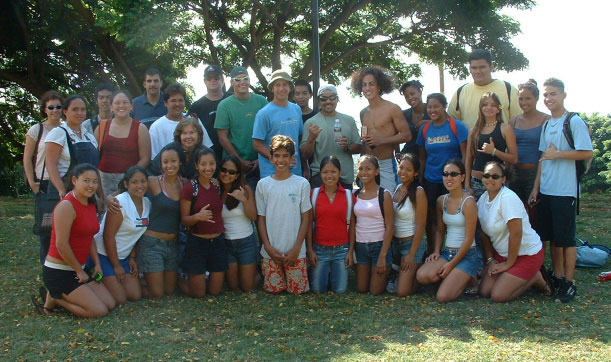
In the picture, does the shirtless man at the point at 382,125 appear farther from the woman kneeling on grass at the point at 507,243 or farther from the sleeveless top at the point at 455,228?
the woman kneeling on grass at the point at 507,243

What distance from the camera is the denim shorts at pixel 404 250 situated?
5.94 meters

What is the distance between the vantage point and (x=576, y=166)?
18.7 ft

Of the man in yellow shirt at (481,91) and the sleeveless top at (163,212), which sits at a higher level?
the man in yellow shirt at (481,91)

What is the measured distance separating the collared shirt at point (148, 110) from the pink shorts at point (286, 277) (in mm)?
2313

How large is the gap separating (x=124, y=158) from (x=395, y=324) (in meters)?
3.17

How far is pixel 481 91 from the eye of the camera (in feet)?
20.8

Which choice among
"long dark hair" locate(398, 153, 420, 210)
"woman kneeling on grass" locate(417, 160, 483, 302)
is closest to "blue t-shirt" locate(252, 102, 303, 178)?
"long dark hair" locate(398, 153, 420, 210)

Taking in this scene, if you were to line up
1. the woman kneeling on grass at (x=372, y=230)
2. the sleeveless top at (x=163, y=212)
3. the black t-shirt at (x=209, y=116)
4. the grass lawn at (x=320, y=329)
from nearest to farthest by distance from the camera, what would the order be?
the grass lawn at (x=320, y=329)
the sleeveless top at (x=163, y=212)
the woman kneeling on grass at (x=372, y=230)
the black t-shirt at (x=209, y=116)

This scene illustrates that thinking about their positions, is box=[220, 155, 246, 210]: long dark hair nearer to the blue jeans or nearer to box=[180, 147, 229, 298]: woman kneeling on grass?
box=[180, 147, 229, 298]: woman kneeling on grass

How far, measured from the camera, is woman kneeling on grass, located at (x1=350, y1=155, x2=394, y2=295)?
589 cm

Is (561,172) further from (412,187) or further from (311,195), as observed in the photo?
(311,195)

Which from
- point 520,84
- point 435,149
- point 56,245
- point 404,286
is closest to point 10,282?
point 56,245

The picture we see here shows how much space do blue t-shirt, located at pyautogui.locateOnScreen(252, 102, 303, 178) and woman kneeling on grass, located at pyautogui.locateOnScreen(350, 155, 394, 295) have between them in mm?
838

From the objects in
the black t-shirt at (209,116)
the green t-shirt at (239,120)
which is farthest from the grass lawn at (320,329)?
the black t-shirt at (209,116)
